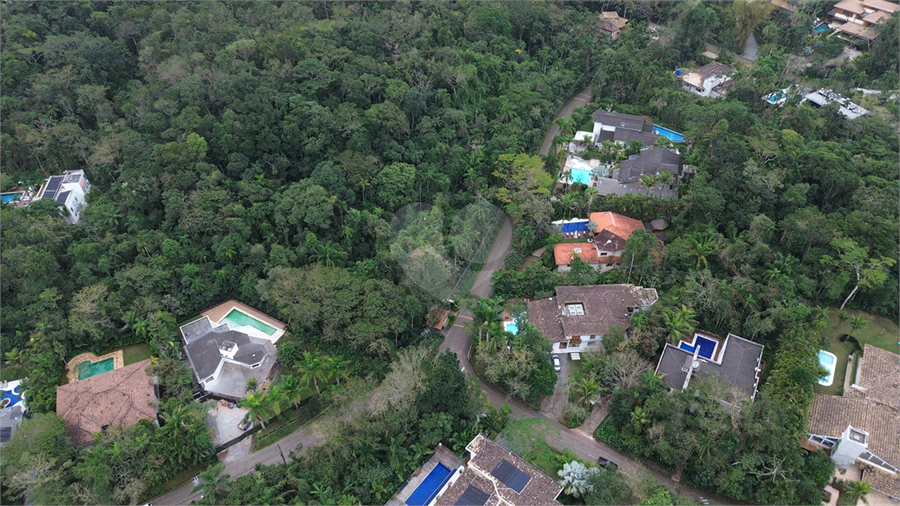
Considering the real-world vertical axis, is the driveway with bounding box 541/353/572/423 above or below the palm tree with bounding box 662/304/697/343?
below

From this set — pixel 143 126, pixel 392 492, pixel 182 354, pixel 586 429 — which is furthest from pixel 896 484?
pixel 143 126

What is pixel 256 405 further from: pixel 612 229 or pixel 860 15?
pixel 860 15

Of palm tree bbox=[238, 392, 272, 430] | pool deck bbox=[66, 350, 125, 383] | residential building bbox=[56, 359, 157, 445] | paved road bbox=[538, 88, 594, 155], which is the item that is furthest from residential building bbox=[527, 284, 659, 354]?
pool deck bbox=[66, 350, 125, 383]

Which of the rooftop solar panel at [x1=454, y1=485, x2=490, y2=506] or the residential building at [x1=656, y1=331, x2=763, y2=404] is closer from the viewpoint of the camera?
the rooftop solar panel at [x1=454, y1=485, x2=490, y2=506]

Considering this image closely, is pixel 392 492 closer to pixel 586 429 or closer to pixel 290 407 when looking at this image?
pixel 290 407

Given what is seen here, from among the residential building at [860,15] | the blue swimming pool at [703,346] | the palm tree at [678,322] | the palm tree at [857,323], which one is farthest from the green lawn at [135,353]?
the residential building at [860,15]

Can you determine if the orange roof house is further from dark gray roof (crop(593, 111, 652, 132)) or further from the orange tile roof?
dark gray roof (crop(593, 111, 652, 132))
